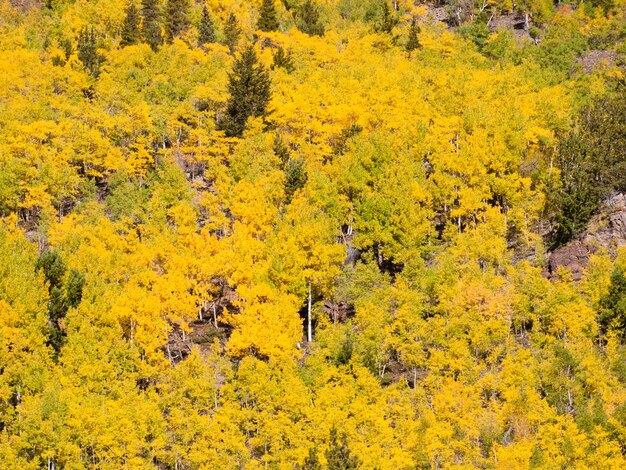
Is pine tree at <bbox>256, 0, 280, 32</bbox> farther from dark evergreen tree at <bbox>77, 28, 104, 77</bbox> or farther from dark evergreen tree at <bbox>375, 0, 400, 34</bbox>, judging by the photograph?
dark evergreen tree at <bbox>77, 28, 104, 77</bbox>

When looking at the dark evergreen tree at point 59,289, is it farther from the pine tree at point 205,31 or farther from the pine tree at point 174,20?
the pine tree at point 174,20

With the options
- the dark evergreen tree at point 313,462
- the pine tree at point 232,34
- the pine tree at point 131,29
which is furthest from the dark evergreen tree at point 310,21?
the dark evergreen tree at point 313,462

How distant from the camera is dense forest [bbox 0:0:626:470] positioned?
199 feet

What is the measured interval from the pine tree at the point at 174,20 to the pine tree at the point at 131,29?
461 cm

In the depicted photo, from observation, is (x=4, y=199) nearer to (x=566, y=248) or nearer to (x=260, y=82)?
(x=260, y=82)

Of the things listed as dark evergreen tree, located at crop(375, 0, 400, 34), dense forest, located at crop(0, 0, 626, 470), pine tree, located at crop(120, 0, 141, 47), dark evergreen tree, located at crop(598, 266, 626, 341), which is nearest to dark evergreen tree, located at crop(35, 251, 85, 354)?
dense forest, located at crop(0, 0, 626, 470)

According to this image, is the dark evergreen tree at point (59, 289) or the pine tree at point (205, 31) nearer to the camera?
the dark evergreen tree at point (59, 289)

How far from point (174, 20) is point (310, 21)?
19.4 metres

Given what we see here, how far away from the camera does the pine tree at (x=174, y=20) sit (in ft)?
420

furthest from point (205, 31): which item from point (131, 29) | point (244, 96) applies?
point (244, 96)

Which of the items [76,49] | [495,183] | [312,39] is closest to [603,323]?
[495,183]

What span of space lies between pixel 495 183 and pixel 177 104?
123 ft

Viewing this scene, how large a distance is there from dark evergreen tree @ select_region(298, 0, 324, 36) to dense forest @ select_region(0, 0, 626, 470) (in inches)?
523

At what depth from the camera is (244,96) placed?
98688 mm
